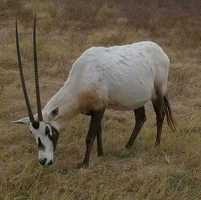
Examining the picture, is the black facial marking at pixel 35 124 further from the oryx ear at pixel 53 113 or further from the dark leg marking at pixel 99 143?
the dark leg marking at pixel 99 143

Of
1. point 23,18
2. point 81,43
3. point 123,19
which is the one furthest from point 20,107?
point 123,19

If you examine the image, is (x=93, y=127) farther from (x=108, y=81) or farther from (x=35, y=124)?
(x=35, y=124)

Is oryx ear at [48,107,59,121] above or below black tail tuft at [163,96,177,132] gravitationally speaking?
above

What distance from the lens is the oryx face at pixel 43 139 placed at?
4383mm

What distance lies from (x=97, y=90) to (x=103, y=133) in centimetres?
162

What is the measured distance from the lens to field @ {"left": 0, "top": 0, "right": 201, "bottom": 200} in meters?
4.28

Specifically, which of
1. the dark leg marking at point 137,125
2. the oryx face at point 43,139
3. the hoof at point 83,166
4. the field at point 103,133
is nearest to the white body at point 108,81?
the oryx face at point 43,139

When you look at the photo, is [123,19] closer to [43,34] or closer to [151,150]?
[43,34]

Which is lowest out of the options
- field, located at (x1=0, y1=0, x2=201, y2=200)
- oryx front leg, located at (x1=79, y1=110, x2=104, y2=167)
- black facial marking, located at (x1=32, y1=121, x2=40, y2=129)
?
field, located at (x1=0, y1=0, x2=201, y2=200)

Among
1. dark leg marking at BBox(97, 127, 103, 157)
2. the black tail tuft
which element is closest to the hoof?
dark leg marking at BBox(97, 127, 103, 157)

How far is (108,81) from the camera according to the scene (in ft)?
→ 16.4

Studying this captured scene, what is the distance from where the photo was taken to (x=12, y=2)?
18547mm

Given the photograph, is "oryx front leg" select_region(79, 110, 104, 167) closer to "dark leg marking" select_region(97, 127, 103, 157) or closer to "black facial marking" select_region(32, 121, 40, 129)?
"dark leg marking" select_region(97, 127, 103, 157)

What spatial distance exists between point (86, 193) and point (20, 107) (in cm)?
348
